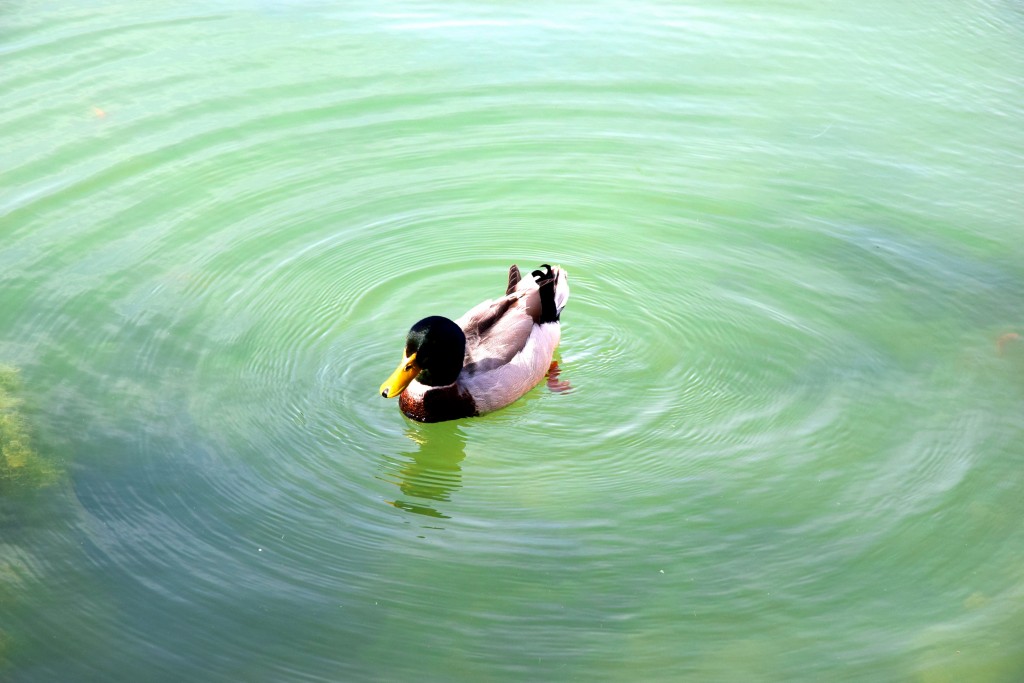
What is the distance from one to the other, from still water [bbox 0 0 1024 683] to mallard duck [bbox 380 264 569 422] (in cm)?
18

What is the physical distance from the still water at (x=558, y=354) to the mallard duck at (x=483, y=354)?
0.60 ft

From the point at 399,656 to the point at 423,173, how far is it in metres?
5.41

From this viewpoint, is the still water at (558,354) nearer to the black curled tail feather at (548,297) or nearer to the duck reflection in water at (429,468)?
the duck reflection in water at (429,468)

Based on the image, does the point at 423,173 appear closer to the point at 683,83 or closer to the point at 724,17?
the point at 683,83

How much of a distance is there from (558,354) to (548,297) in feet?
1.57

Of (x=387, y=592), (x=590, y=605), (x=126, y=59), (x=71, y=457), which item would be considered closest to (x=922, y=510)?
(x=590, y=605)

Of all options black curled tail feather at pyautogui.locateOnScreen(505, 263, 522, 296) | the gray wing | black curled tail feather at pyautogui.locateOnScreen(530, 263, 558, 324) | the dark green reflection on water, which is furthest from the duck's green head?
the dark green reflection on water

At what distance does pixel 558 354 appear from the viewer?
8070 millimetres

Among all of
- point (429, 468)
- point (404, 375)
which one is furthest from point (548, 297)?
point (429, 468)

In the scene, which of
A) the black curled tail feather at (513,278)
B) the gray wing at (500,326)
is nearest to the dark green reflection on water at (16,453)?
the gray wing at (500,326)

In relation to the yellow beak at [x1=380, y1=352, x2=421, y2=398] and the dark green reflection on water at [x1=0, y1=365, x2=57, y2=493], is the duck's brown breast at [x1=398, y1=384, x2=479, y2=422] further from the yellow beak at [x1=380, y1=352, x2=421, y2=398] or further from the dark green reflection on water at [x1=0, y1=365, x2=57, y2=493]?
the dark green reflection on water at [x1=0, y1=365, x2=57, y2=493]

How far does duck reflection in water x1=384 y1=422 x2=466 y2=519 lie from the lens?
6.64m

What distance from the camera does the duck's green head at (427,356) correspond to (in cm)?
704

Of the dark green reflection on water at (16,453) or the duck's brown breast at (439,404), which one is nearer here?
the dark green reflection on water at (16,453)
